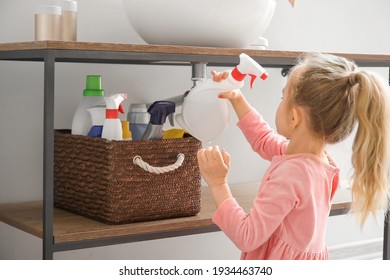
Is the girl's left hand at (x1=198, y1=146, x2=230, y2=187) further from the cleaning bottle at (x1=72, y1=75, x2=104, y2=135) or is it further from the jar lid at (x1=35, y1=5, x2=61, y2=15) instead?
the jar lid at (x1=35, y1=5, x2=61, y2=15)

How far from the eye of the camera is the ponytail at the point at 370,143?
143cm

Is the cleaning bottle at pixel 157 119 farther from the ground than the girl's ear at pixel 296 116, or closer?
closer

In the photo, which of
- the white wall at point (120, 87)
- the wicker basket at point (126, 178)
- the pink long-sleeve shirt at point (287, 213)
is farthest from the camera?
the white wall at point (120, 87)

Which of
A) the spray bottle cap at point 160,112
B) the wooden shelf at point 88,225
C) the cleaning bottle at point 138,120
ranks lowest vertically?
the wooden shelf at point 88,225

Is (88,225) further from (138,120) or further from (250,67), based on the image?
(250,67)

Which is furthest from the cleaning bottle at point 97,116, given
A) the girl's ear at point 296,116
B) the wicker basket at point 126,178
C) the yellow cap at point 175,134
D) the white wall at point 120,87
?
the girl's ear at point 296,116

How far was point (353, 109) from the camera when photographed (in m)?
1.46

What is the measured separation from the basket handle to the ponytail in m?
0.40

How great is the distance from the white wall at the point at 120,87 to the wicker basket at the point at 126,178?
18 cm

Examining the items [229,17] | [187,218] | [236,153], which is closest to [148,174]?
[187,218]

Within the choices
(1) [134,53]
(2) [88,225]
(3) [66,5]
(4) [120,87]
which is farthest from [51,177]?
(4) [120,87]

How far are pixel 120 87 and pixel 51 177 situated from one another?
60 cm

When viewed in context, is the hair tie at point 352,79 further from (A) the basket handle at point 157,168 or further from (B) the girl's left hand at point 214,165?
(A) the basket handle at point 157,168

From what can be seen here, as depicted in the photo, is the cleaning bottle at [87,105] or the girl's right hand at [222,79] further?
the cleaning bottle at [87,105]
